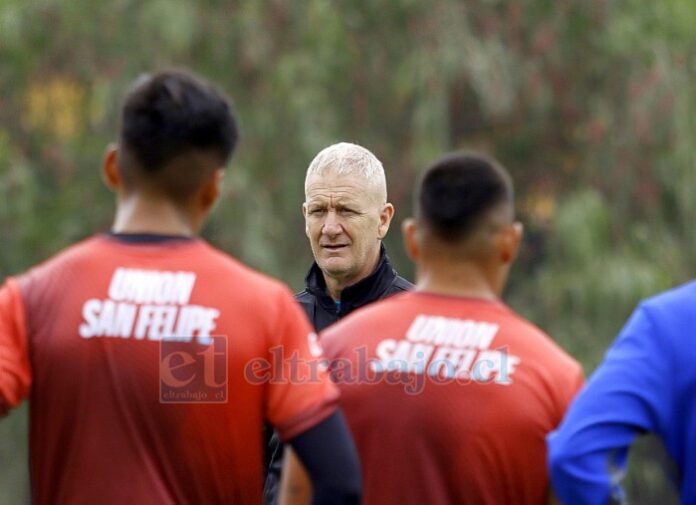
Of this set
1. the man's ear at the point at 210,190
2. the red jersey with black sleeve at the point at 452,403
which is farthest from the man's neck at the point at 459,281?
the man's ear at the point at 210,190

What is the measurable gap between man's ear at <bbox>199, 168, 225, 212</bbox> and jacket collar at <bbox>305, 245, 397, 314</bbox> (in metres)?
2.38

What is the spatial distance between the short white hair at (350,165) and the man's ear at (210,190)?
267 cm

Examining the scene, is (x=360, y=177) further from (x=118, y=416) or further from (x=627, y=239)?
(x=627, y=239)

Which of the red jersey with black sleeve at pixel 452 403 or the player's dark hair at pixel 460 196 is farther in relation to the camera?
the player's dark hair at pixel 460 196

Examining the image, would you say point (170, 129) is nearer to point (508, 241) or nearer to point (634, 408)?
point (508, 241)

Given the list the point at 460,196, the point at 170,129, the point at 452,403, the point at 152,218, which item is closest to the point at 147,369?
the point at 152,218

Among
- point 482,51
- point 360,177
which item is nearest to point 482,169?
point 360,177

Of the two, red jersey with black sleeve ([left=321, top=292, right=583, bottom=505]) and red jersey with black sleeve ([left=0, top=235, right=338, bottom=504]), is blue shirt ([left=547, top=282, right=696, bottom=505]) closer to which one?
red jersey with black sleeve ([left=321, top=292, right=583, bottom=505])

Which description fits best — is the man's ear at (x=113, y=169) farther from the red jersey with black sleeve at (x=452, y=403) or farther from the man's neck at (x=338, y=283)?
the man's neck at (x=338, y=283)

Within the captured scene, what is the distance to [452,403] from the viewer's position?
13.9 feet

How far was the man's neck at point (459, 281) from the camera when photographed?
14.4 ft

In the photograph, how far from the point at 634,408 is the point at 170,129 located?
4.58 feet

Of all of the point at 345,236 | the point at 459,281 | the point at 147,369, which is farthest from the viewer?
the point at 345,236

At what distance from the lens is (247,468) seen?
13.9 feet
